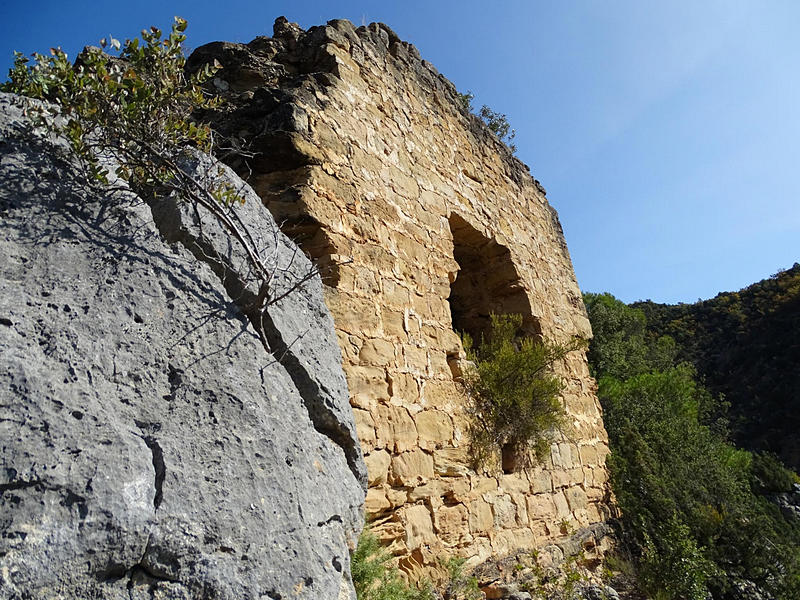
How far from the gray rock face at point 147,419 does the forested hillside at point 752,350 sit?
1726 centimetres

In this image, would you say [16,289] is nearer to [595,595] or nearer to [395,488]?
[395,488]

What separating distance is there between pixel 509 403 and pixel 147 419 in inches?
119

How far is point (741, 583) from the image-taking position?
502 centimetres

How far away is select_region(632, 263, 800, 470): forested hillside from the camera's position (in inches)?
680

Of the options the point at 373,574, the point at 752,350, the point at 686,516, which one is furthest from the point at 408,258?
the point at 752,350

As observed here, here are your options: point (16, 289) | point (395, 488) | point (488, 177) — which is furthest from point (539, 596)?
point (488, 177)

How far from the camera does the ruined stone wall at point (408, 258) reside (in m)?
3.12

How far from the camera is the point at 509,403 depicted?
4.09 m

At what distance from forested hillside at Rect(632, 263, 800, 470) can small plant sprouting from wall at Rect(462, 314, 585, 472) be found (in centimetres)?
1424

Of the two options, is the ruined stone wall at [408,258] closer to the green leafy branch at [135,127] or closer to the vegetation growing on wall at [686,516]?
the vegetation growing on wall at [686,516]

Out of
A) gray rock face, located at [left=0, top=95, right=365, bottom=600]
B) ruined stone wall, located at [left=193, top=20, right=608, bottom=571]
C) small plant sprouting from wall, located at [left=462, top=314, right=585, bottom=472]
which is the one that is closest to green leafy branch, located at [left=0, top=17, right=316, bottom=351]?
gray rock face, located at [left=0, top=95, right=365, bottom=600]

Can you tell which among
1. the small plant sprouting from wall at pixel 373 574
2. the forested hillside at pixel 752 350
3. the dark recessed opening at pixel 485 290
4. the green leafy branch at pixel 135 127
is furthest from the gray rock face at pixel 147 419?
the forested hillside at pixel 752 350

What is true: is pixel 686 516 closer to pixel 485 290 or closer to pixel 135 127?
pixel 485 290

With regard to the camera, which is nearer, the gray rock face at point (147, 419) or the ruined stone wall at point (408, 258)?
the gray rock face at point (147, 419)
